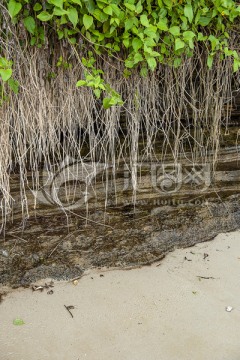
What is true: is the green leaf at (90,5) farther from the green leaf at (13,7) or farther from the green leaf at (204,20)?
the green leaf at (204,20)

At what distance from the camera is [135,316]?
207 cm

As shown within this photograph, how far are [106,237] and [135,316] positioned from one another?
64 cm

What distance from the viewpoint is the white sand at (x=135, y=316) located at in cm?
188

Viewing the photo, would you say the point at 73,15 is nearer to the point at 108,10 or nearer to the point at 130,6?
the point at 108,10

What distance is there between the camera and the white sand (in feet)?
6.17

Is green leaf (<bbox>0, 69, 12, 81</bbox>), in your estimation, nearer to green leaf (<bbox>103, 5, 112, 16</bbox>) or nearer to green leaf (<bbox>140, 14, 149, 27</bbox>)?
green leaf (<bbox>103, 5, 112, 16</bbox>)

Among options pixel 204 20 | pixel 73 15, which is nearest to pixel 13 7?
pixel 73 15

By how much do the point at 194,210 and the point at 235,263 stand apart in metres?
0.51

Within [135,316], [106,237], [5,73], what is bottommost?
[135,316]

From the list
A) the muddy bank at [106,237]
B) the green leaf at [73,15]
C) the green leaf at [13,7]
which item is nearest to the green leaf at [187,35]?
the green leaf at [73,15]

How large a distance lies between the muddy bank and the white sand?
0.11 metres

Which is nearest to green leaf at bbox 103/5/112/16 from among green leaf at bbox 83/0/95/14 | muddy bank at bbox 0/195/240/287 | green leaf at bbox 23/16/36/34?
green leaf at bbox 83/0/95/14

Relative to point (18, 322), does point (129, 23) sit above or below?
above

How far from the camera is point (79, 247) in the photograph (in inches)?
99.3
